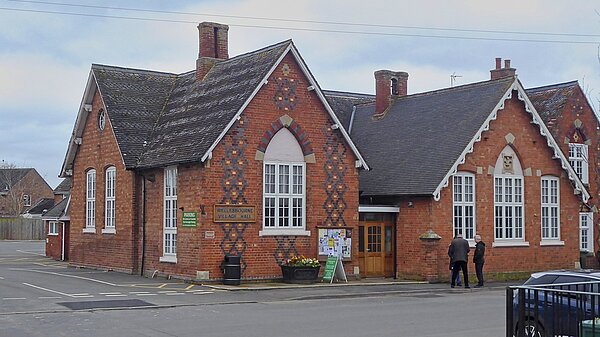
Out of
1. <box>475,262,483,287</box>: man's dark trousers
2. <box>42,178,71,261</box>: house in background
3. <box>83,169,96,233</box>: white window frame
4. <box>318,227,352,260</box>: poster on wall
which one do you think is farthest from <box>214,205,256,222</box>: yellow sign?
<box>42,178,71,261</box>: house in background

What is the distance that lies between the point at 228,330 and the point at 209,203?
34.0 feet

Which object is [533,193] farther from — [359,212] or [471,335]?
[471,335]

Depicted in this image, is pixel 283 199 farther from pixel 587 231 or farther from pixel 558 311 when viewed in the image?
pixel 558 311

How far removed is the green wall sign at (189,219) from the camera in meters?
25.5

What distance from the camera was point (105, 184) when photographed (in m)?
31.5

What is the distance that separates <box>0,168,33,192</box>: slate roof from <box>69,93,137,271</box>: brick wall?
7048cm

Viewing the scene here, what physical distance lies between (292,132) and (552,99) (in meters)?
15.4

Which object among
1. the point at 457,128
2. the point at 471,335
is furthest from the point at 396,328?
the point at 457,128

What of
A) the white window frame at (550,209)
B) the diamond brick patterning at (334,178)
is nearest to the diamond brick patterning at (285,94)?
the diamond brick patterning at (334,178)

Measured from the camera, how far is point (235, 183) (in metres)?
25.9

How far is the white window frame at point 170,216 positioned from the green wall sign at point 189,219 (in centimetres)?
97

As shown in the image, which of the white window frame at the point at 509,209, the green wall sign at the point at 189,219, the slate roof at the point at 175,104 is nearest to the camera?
the green wall sign at the point at 189,219

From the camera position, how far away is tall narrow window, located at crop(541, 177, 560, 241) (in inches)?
1278

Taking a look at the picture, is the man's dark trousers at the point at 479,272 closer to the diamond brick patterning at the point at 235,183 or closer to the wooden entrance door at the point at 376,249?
the wooden entrance door at the point at 376,249
